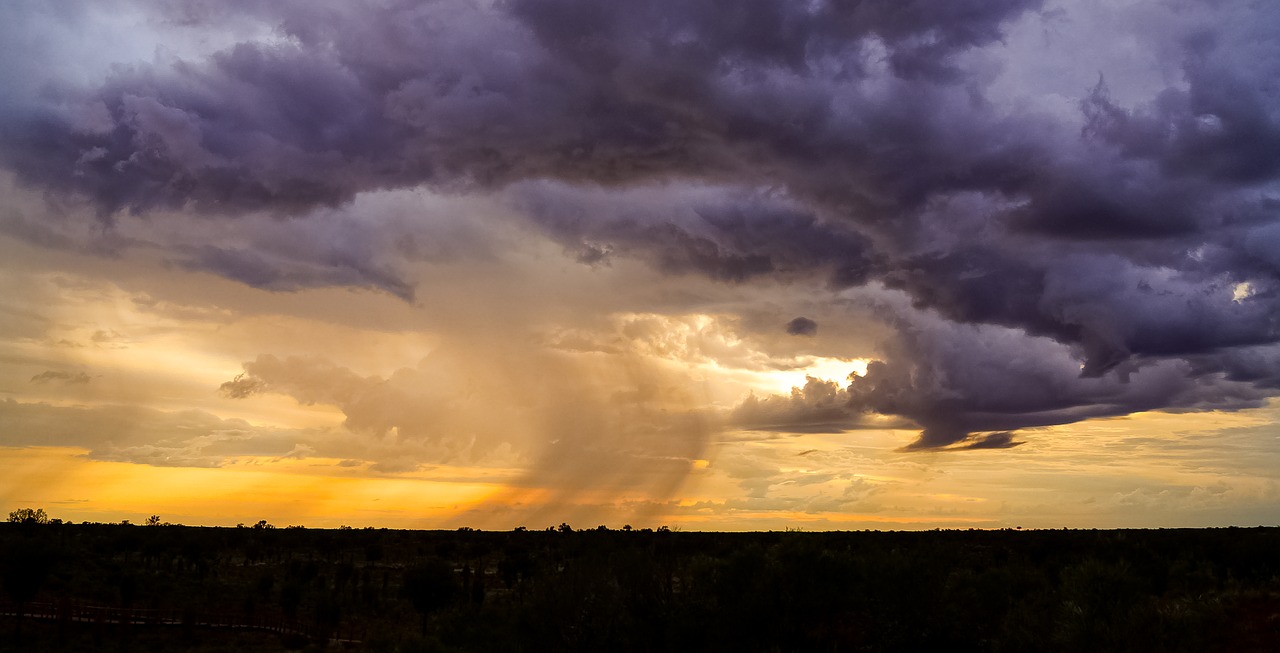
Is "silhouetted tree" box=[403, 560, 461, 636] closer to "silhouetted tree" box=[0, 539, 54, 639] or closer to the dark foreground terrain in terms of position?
the dark foreground terrain

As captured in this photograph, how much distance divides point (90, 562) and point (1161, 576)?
88.8 meters

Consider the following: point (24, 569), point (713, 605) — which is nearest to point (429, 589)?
point (24, 569)

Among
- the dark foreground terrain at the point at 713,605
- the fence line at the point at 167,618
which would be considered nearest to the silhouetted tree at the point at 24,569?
the dark foreground terrain at the point at 713,605

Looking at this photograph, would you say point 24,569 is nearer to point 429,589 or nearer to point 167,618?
point 167,618

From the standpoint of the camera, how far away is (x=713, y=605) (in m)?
37.0

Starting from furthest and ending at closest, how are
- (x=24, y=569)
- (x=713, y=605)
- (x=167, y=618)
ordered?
1. (x=167, y=618)
2. (x=24, y=569)
3. (x=713, y=605)

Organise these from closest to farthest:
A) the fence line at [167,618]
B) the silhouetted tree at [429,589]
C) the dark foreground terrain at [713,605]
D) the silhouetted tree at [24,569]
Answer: the dark foreground terrain at [713,605] → the fence line at [167,618] → the silhouetted tree at [24,569] → the silhouetted tree at [429,589]

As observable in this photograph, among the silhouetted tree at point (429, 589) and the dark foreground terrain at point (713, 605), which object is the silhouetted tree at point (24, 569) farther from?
the silhouetted tree at point (429, 589)

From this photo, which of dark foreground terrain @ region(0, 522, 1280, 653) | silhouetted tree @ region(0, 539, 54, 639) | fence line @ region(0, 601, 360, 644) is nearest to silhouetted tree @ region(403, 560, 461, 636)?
dark foreground terrain @ region(0, 522, 1280, 653)

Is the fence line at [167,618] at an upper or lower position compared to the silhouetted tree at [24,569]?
lower

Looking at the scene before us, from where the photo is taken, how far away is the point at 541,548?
383ft

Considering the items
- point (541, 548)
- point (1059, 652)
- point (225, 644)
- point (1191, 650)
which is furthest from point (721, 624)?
point (541, 548)

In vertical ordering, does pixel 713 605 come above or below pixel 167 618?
above

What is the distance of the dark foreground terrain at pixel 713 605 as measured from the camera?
35781mm
